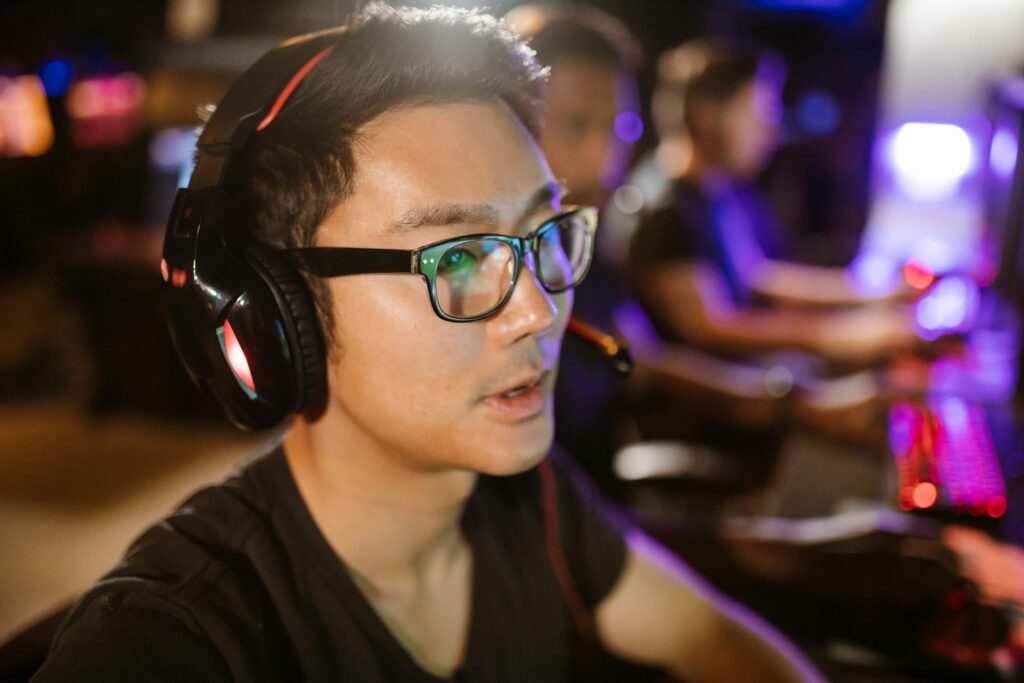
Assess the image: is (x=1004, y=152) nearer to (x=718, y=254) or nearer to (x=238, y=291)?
(x=718, y=254)

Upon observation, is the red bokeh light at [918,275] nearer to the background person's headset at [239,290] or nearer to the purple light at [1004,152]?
the purple light at [1004,152]

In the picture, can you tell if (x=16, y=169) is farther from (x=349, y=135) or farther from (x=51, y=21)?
(x=349, y=135)

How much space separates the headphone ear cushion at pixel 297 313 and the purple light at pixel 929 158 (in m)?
3.51

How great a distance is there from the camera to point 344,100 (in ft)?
2.71

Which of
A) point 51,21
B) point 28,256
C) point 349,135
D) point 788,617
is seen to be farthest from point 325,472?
point 51,21

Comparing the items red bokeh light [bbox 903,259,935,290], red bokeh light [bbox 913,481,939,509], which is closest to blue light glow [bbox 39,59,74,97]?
red bokeh light [bbox 903,259,935,290]

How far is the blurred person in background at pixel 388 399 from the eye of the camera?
0.78 m

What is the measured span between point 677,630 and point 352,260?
690 mm

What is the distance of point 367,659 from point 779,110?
17.2 ft

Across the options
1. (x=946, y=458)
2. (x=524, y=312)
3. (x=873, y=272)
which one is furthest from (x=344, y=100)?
(x=873, y=272)

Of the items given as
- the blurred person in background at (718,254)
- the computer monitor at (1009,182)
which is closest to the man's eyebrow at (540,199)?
the computer monitor at (1009,182)

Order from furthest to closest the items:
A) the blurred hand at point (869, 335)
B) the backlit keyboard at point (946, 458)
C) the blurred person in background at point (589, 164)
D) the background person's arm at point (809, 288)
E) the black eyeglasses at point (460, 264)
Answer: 1. the background person's arm at point (809, 288)
2. the blurred hand at point (869, 335)
3. the blurred person in background at point (589, 164)
4. the backlit keyboard at point (946, 458)
5. the black eyeglasses at point (460, 264)

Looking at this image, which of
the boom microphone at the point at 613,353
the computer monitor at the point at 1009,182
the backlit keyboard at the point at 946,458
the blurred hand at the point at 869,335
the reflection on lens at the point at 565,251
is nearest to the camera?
the reflection on lens at the point at 565,251

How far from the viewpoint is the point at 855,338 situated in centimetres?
272
